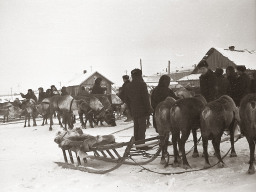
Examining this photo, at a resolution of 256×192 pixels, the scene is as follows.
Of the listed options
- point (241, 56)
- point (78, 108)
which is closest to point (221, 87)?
point (78, 108)

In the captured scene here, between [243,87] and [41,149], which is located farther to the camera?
[41,149]

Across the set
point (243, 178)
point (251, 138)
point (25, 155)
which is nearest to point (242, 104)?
point (251, 138)

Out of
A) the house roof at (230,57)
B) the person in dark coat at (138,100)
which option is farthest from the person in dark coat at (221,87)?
the house roof at (230,57)

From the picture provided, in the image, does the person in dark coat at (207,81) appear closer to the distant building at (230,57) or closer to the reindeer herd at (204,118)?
the reindeer herd at (204,118)

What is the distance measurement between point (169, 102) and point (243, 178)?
92.0 inches

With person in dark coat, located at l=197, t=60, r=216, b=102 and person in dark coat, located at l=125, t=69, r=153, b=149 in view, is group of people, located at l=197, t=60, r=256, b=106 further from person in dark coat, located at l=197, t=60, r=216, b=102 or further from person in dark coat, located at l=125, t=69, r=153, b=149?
person in dark coat, located at l=125, t=69, r=153, b=149

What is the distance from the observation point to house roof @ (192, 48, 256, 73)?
28.3m

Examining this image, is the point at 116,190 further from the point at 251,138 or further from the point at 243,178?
the point at 251,138

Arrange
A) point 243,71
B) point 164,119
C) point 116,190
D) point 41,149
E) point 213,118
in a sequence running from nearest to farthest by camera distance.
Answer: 1. point 116,190
2. point 213,118
3. point 164,119
4. point 243,71
5. point 41,149

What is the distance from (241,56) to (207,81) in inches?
928

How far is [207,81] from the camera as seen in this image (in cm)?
760

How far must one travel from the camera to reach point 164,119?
668 cm

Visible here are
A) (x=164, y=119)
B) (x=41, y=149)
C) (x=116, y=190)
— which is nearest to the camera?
(x=116, y=190)

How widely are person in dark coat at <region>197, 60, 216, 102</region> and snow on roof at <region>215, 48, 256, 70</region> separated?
68.6 ft
